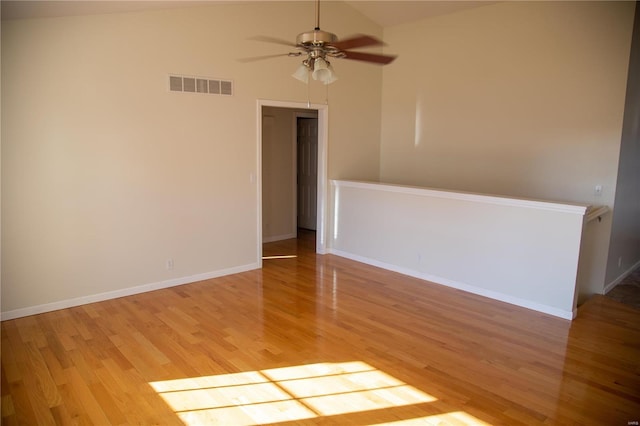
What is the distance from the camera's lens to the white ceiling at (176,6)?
3279mm

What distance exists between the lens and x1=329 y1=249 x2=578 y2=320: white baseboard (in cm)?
409

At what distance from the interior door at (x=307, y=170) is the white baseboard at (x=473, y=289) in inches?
76.2

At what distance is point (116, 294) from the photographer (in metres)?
4.46

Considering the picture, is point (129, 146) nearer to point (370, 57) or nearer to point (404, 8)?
point (370, 57)

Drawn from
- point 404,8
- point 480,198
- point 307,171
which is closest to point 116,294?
point 480,198

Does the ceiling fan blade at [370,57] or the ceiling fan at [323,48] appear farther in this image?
the ceiling fan blade at [370,57]

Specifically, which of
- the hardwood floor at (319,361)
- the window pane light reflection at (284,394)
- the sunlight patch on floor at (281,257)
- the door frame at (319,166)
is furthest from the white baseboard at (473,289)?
the window pane light reflection at (284,394)

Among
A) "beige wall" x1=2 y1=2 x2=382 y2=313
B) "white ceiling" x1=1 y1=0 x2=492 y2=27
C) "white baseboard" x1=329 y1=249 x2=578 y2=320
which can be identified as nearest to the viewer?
"white ceiling" x1=1 y1=0 x2=492 y2=27

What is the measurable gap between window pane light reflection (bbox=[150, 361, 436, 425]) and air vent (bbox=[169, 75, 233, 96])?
3.08 m

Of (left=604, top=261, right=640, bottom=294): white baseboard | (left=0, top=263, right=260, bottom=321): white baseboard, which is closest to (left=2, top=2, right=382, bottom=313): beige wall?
(left=0, top=263, right=260, bottom=321): white baseboard

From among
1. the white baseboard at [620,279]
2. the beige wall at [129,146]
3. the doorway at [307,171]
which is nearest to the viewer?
the beige wall at [129,146]

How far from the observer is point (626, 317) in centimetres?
413

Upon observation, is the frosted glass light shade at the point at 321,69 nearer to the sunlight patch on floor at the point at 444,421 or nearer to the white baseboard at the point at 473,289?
the sunlight patch on floor at the point at 444,421

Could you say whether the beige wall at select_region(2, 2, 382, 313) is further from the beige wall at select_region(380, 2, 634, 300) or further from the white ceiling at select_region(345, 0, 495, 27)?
the beige wall at select_region(380, 2, 634, 300)
